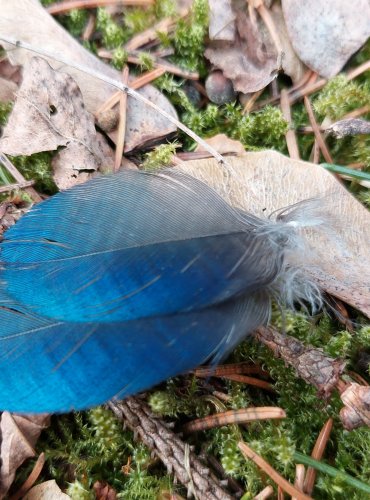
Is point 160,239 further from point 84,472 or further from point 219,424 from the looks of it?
point 84,472

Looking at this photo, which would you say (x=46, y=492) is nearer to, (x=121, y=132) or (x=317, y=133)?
(x=121, y=132)

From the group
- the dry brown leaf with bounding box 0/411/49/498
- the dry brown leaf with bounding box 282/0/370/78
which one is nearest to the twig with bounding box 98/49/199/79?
the dry brown leaf with bounding box 282/0/370/78

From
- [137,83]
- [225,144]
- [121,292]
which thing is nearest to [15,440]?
[121,292]

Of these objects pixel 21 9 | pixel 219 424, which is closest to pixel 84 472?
pixel 219 424

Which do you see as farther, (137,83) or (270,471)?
(137,83)

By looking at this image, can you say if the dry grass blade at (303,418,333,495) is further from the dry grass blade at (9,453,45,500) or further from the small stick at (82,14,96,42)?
the small stick at (82,14,96,42)

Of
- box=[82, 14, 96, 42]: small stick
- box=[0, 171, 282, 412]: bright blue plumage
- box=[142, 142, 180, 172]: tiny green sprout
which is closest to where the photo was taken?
box=[0, 171, 282, 412]: bright blue plumage

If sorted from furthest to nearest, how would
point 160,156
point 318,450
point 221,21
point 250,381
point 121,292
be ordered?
1. point 221,21
2. point 160,156
3. point 250,381
4. point 318,450
5. point 121,292
